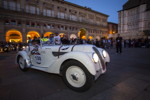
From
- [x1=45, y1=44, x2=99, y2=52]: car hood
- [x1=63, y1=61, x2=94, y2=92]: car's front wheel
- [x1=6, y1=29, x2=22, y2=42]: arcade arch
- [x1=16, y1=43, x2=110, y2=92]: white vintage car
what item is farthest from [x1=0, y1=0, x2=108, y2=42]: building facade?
[x1=63, y1=61, x2=94, y2=92]: car's front wheel

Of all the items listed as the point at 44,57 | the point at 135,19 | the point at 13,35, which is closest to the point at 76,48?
the point at 44,57

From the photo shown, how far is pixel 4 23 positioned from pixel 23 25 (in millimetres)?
3962

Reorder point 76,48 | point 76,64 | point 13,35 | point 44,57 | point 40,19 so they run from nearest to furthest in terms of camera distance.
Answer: point 76,64
point 76,48
point 44,57
point 13,35
point 40,19

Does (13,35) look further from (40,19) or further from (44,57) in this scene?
(44,57)

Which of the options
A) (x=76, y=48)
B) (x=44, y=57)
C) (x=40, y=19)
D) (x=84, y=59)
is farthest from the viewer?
(x=40, y=19)

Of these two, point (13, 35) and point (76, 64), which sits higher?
point (13, 35)

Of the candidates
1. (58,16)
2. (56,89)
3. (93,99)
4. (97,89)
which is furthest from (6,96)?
(58,16)

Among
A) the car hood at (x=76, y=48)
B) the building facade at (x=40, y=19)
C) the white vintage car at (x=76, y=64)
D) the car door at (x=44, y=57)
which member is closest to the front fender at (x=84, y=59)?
the white vintage car at (x=76, y=64)

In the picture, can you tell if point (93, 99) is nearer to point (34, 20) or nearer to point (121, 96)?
point (121, 96)

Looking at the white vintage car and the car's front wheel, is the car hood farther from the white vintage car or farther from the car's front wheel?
the car's front wheel

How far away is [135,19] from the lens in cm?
3725

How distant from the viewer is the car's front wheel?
2281mm

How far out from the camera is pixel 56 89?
2.54m

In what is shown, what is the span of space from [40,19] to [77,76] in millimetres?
28201
